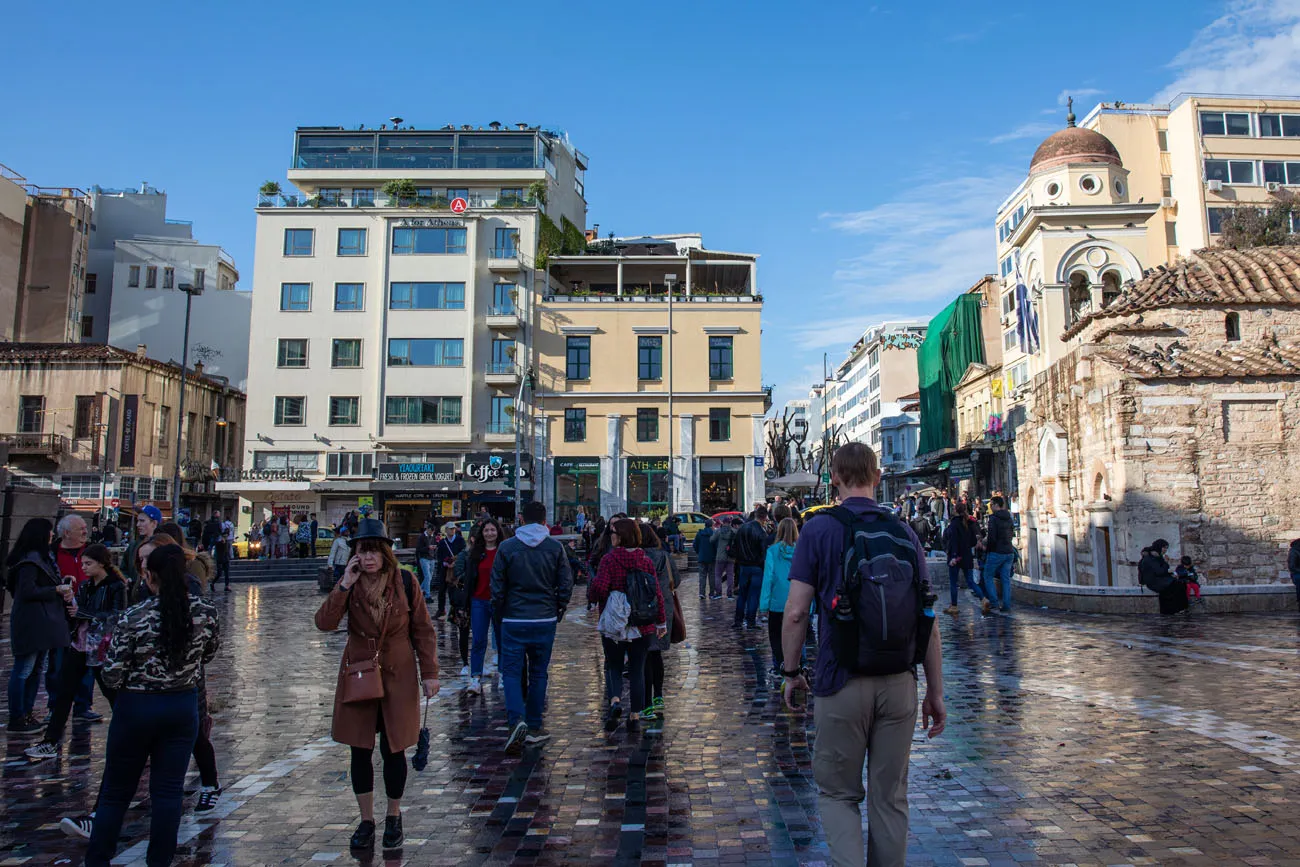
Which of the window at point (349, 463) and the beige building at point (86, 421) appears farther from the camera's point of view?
the window at point (349, 463)

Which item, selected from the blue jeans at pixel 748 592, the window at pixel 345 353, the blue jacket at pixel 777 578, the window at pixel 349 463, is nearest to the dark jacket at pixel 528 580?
the blue jacket at pixel 777 578

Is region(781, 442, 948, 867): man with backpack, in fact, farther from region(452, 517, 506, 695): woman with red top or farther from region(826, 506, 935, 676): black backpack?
region(452, 517, 506, 695): woman with red top

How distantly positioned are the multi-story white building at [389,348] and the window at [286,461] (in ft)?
0.22

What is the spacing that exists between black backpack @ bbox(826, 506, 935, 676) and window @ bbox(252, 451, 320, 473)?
136 ft

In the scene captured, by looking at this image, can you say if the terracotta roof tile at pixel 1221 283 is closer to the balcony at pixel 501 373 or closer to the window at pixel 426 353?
the balcony at pixel 501 373

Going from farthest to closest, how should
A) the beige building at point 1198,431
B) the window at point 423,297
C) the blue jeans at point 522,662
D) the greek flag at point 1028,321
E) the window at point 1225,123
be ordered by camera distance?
1. the window at point 1225,123
2. the window at point 423,297
3. the greek flag at point 1028,321
4. the beige building at point 1198,431
5. the blue jeans at point 522,662

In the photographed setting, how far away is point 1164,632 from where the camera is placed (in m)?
12.3

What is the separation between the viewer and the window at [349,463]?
41.7m

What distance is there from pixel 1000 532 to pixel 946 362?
43.2 meters

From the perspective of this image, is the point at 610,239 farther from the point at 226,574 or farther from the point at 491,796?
the point at 491,796

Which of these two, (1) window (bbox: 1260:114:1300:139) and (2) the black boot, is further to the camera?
(1) window (bbox: 1260:114:1300:139)

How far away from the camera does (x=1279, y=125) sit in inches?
1823

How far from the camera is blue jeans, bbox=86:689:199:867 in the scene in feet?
13.2

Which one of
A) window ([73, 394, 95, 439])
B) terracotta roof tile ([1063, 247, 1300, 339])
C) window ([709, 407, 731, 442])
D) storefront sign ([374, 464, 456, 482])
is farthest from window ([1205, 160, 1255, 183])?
window ([73, 394, 95, 439])
